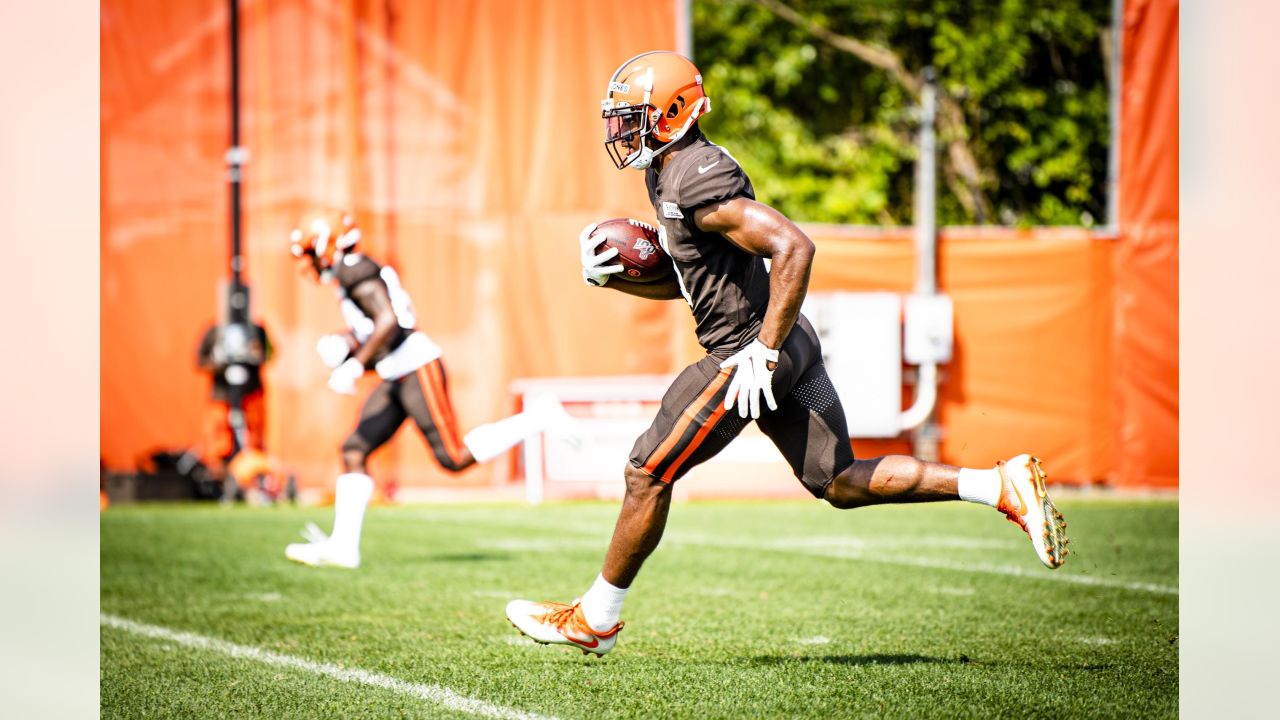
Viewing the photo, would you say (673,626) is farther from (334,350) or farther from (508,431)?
(334,350)

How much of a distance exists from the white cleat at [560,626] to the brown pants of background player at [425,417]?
9.83 feet

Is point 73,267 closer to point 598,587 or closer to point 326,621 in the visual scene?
point 598,587

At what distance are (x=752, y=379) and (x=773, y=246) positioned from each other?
387mm

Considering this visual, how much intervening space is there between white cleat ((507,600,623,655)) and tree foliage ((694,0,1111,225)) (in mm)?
14879

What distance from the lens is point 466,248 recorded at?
44.1ft

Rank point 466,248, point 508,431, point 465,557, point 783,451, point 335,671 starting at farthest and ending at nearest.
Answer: point 466,248 < point 465,557 < point 508,431 < point 335,671 < point 783,451

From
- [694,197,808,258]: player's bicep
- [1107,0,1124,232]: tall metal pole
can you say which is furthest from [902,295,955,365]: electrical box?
[694,197,808,258]: player's bicep

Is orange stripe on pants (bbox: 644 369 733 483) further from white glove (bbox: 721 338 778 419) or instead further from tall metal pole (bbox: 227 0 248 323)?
tall metal pole (bbox: 227 0 248 323)

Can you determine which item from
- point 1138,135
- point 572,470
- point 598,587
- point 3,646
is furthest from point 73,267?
point 1138,135

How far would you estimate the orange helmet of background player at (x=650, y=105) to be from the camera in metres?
4.07

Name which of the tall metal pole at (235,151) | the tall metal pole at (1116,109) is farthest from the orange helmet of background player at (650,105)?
the tall metal pole at (1116,109)

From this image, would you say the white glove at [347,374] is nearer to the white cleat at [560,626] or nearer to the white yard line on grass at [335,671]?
the white yard line on grass at [335,671]

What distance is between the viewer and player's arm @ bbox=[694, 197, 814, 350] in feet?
12.4

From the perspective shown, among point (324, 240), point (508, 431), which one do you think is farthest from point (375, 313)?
point (508, 431)
